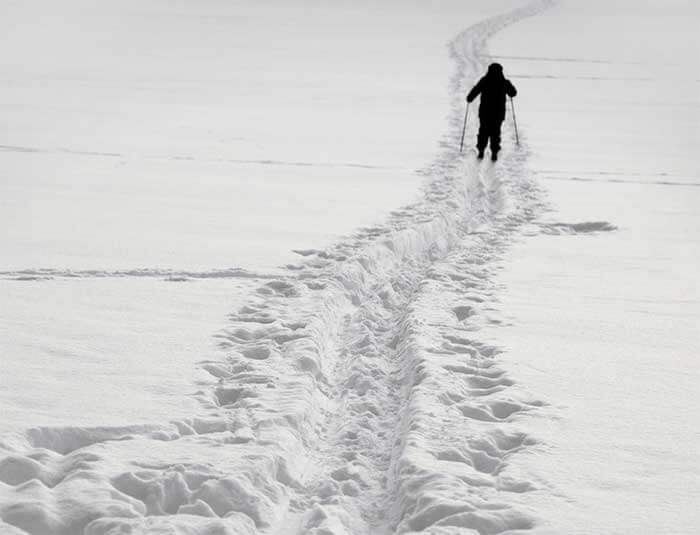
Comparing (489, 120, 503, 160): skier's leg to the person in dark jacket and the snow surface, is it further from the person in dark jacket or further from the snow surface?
the snow surface

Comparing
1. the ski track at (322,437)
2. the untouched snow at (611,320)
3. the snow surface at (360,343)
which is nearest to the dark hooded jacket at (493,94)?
the snow surface at (360,343)

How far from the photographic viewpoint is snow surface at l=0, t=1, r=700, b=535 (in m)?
4.14

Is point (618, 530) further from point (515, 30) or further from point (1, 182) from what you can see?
point (515, 30)

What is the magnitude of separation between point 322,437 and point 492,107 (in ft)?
26.7

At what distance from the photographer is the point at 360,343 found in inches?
237

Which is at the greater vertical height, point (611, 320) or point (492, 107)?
point (492, 107)

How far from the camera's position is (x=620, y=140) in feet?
45.9

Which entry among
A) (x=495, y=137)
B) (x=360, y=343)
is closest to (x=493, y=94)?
(x=495, y=137)

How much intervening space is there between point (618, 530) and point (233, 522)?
141cm

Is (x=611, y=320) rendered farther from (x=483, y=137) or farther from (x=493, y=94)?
(x=493, y=94)

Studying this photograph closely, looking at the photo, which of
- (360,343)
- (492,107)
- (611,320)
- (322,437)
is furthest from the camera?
(492,107)

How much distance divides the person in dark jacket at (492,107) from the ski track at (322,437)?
16.9 ft

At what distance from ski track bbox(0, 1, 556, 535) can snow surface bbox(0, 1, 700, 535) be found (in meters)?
0.01

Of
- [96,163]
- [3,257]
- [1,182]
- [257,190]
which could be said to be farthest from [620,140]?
[3,257]
